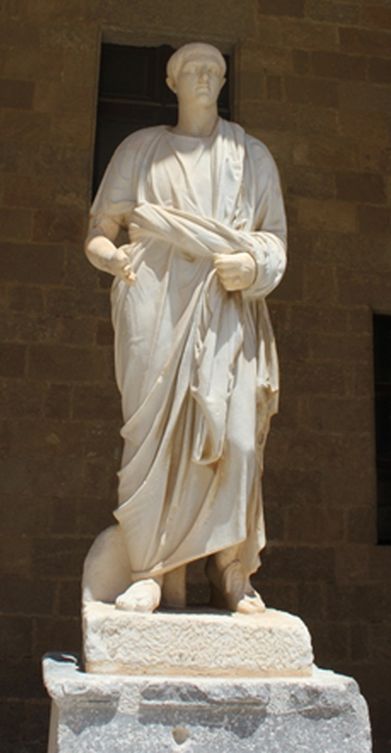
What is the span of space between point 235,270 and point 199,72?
0.84 metres

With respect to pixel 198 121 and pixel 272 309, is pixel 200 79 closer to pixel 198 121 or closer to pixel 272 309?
pixel 198 121

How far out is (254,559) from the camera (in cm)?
318

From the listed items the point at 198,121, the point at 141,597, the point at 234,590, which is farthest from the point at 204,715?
the point at 198,121

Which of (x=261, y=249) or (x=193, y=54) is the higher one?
(x=193, y=54)

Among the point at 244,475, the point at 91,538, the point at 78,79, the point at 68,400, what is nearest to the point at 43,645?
the point at 91,538

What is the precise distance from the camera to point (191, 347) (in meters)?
3.10

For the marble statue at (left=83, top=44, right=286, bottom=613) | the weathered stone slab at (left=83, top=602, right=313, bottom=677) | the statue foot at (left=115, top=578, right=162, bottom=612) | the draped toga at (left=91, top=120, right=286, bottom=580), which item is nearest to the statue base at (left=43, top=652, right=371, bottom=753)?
the weathered stone slab at (left=83, top=602, right=313, bottom=677)

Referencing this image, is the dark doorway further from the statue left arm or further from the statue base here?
the statue base

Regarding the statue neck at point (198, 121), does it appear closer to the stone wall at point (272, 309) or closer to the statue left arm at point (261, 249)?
the statue left arm at point (261, 249)

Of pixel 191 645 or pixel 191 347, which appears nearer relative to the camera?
pixel 191 645

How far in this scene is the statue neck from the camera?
3.51 m

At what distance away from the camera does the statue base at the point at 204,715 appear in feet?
8.51

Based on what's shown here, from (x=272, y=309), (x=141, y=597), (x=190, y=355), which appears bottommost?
(x=141, y=597)

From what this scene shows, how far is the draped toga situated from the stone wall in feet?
11.1
